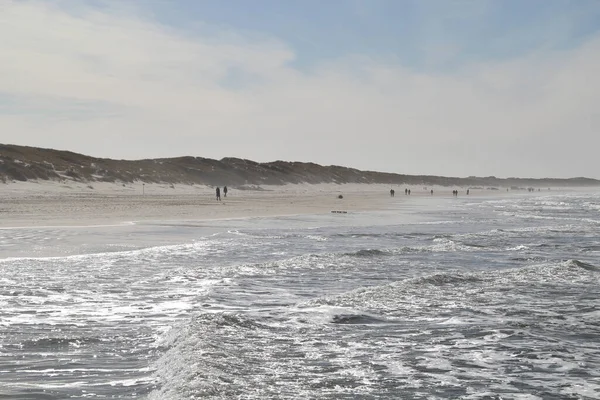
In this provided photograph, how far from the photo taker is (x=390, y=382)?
6676 mm

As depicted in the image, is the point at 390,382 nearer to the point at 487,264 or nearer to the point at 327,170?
the point at 487,264

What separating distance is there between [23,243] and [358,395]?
51.8 feet

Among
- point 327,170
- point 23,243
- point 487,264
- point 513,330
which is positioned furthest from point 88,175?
point 327,170

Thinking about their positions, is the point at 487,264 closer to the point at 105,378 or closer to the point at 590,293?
the point at 590,293

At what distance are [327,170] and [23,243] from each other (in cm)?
15489

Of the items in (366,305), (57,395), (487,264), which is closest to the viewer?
(57,395)

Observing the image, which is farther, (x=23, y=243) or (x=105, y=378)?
(x=23, y=243)

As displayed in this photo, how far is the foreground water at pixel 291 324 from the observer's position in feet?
21.3

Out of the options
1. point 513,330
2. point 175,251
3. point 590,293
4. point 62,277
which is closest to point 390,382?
point 513,330

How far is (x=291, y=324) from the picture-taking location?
9320 mm

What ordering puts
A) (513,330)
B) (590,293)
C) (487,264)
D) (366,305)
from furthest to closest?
(487,264) → (590,293) → (366,305) → (513,330)

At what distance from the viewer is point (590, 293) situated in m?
12.6

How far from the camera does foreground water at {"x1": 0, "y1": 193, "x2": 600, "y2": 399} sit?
21.3ft

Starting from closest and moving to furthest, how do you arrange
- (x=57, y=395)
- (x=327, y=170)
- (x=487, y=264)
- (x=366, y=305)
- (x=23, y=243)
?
1. (x=57, y=395)
2. (x=366, y=305)
3. (x=487, y=264)
4. (x=23, y=243)
5. (x=327, y=170)
